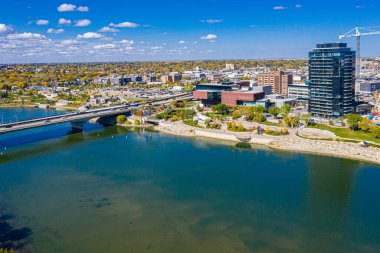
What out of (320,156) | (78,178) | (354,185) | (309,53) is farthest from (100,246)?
(309,53)

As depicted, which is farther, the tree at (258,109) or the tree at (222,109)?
the tree at (222,109)

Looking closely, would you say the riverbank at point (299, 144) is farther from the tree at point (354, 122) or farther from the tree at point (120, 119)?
the tree at point (120, 119)

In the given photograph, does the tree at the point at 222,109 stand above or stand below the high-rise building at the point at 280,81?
below

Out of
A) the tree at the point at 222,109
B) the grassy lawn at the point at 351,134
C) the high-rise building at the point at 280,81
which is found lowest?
the grassy lawn at the point at 351,134

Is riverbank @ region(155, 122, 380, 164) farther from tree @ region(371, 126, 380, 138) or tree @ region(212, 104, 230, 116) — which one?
tree @ region(212, 104, 230, 116)

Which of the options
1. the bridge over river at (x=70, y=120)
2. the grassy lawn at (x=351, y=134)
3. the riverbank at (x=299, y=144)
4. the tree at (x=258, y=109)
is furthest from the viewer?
the tree at (x=258, y=109)

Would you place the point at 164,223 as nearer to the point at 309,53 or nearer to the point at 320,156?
the point at 320,156

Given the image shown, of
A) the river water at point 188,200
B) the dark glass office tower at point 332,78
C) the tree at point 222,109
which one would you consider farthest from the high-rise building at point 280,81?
the river water at point 188,200
